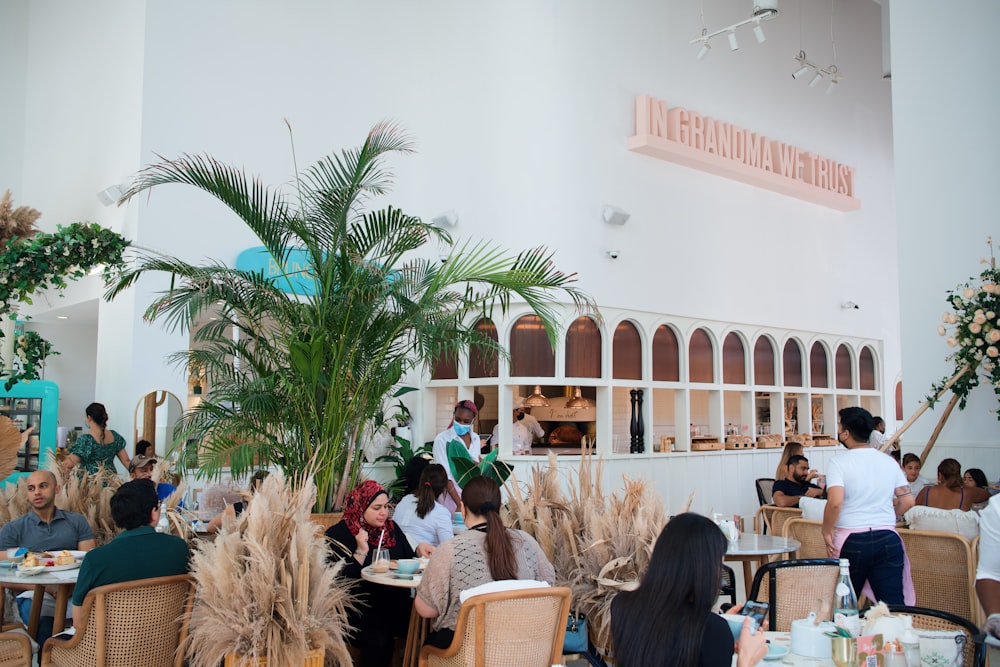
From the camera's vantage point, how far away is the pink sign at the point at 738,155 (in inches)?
408

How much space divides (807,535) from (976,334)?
6.79ft

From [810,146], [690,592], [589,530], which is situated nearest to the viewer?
[690,592]

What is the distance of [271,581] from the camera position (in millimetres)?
3254

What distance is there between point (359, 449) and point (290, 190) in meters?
4.68

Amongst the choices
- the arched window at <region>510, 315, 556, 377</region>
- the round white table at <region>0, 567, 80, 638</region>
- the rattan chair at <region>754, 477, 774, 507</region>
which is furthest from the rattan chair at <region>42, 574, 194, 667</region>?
the rattan chair at <region>754, 477, 774, 507</region>

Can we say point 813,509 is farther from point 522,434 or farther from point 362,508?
point 522,434

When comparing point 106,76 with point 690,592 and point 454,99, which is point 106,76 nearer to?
point 454,99

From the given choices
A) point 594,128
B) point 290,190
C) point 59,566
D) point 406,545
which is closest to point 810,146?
point 594,128

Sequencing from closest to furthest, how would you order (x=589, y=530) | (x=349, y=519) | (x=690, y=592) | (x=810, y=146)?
1. (x=690, y=592)
2. (x=589, y=530)
3. (x=349, y=519)
4. (x=810, y=146)

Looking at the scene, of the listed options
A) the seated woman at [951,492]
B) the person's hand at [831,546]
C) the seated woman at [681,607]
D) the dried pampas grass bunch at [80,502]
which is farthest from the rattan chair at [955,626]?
the dried pampas grass bunch at [80,502]

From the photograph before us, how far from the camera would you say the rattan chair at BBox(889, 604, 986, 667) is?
295cm

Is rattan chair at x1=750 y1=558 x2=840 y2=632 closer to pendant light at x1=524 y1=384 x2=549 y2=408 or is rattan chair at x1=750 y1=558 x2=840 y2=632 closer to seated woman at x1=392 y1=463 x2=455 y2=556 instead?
seated woman at x1=392 y1=463 x2=455 y2=556

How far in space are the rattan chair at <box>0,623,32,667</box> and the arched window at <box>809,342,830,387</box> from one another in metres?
10.7

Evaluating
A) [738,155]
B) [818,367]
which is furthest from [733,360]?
[738,155]
